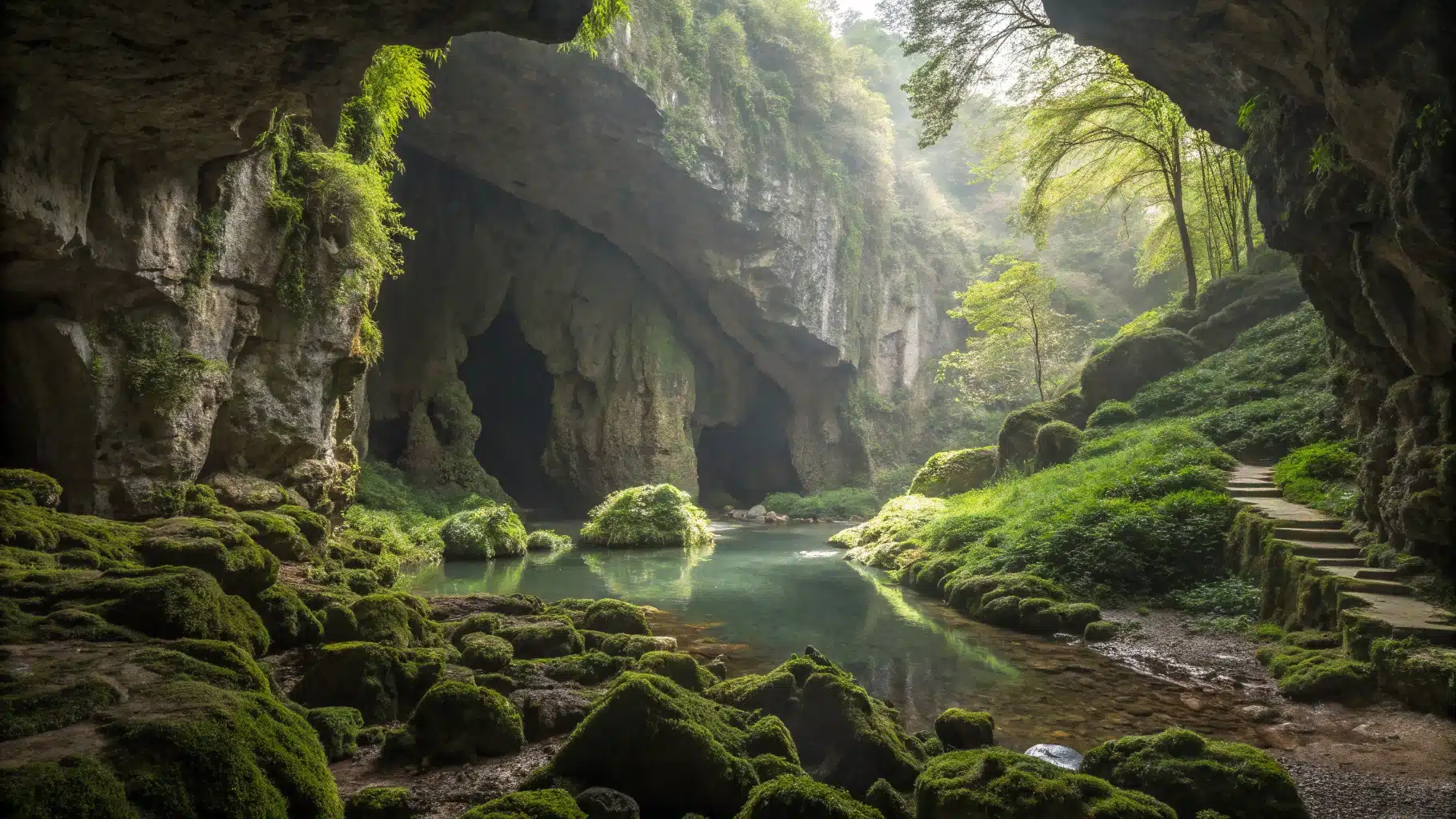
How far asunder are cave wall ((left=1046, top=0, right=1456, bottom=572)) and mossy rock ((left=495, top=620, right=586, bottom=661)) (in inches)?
312

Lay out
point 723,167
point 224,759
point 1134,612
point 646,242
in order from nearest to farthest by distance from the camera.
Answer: point 224,759 < point 1134,612 < point 723,167 < point 646,242

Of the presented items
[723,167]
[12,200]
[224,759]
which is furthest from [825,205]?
[224,759]

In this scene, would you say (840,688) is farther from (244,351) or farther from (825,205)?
(825,205)

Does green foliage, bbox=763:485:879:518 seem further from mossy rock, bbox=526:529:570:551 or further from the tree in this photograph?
mossy rock, bbox=526:529:570:551

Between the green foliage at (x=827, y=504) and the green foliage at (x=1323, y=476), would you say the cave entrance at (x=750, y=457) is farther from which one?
the green foliage at (x=1323, y=476)

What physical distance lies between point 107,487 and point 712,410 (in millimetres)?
26436

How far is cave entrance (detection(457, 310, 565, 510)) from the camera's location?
32.0 metres

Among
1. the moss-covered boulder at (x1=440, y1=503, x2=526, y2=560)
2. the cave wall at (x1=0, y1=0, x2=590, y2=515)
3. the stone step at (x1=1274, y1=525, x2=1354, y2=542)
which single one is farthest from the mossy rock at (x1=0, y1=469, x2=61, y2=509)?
the stone step at (x1=1274, y1=525, x2=1354, y2=542)

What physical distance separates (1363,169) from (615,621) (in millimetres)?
8845

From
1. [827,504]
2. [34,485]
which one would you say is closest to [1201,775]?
[34,485]

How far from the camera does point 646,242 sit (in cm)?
2848

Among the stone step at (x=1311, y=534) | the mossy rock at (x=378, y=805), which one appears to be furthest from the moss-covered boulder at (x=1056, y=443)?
the mossy rock at (x=378, y=805)

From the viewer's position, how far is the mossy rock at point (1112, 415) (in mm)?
16781

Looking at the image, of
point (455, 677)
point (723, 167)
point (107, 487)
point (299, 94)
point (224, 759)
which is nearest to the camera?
point (224, 759)
